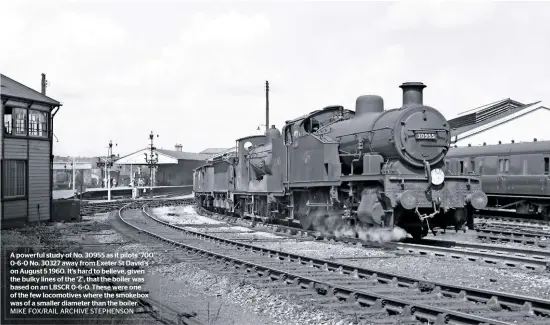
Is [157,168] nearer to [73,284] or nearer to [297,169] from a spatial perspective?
[297,169]

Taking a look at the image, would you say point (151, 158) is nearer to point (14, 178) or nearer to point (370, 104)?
point (14, 178)

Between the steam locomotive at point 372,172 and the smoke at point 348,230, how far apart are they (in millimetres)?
58

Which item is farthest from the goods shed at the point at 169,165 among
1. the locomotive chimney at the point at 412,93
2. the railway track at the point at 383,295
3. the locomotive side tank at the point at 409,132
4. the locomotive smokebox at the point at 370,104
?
the railway track at the point at 383,295

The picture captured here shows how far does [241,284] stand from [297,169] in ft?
27.5

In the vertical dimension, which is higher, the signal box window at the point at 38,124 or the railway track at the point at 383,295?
the signal box window at the point at 38,124

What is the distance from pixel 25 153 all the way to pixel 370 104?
1249 cm

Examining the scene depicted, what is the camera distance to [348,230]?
51.2ft

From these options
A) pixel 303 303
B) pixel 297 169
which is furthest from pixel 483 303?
pixel 297 169

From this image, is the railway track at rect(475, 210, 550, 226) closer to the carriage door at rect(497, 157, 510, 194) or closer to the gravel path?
the carriage door at rect(497, 157, 510, 194)

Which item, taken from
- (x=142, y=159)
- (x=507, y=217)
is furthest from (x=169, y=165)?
(x=507, y=217)

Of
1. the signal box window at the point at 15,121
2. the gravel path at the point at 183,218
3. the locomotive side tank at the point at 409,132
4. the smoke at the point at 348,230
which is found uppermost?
the signal box window at the point at 15,121

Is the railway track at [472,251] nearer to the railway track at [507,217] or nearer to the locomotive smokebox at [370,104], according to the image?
the locomotive smokebox at [370,104]

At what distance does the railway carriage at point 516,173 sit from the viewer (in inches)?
849

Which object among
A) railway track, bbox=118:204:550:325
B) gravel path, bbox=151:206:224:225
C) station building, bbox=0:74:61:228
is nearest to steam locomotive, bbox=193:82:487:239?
railway track, bbox=118:204:550:325
